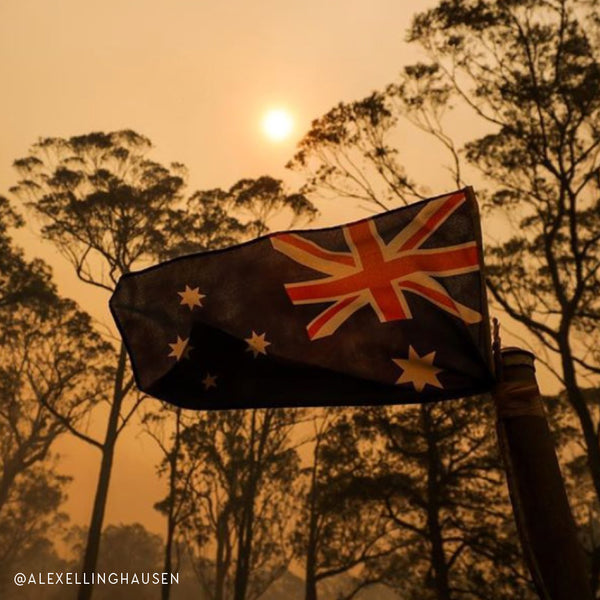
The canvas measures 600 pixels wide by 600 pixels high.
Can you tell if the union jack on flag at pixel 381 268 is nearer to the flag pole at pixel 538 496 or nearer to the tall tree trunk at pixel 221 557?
the flag pole at pixel 538 496

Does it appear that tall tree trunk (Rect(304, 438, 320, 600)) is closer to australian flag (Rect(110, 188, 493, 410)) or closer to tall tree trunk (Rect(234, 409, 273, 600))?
tall tree trunk (Rect(234, 409, 273, 600))

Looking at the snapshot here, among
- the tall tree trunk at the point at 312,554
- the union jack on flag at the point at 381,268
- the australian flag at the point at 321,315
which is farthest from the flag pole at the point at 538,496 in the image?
the tall tree trunk at the point at 312,554

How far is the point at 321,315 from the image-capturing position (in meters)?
2.79

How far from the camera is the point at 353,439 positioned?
18.3m

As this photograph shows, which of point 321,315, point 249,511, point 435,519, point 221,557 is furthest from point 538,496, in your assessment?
point 221,557

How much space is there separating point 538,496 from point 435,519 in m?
15.3

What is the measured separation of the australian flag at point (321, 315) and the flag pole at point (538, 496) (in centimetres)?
43

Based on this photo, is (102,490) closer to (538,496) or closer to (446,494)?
(446,494)

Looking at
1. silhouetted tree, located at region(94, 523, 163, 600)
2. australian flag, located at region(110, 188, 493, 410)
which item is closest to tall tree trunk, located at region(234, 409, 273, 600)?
australian flag, located at region(110, 188, 493, 410)

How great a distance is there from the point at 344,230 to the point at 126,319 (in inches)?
49.4

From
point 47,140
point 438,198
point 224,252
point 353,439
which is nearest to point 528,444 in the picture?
point 438,198

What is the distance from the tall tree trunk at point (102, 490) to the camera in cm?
1633

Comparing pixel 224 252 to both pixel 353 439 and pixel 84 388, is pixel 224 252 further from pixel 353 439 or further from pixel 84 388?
pixel 84 388

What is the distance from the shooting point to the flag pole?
1618 mm
